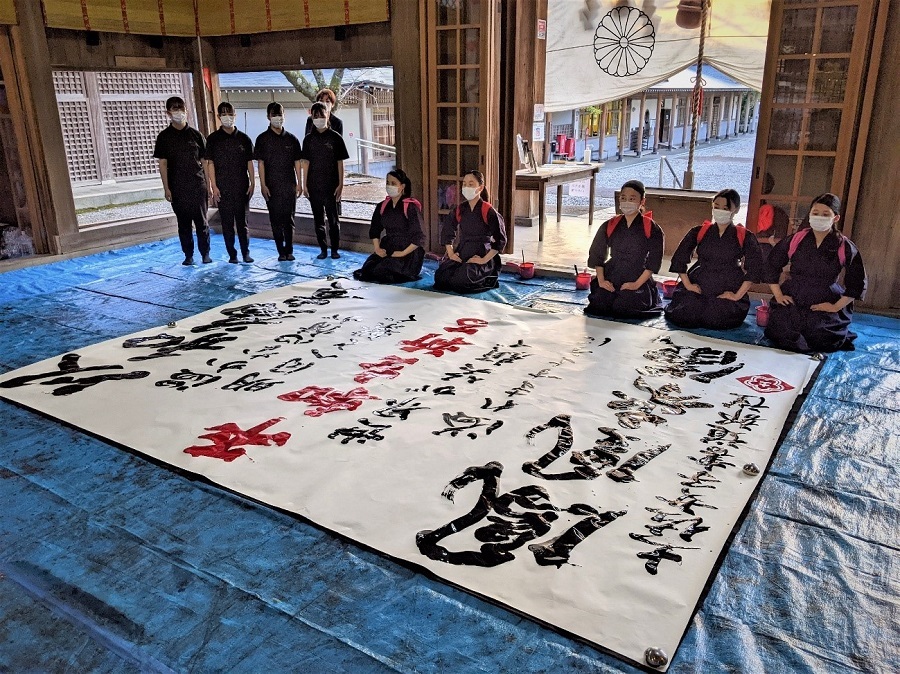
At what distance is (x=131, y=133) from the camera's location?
11.5m

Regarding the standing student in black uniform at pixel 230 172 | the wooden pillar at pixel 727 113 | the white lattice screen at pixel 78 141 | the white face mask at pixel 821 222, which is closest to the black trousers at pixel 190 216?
the standing student in black uniform at pixel 230 172

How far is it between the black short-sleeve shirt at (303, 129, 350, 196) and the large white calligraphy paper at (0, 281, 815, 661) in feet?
6.68

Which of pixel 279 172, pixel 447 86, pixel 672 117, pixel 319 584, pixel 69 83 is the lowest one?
pixel 319 584

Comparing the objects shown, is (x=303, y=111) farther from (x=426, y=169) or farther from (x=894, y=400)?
(x=894, y=400)

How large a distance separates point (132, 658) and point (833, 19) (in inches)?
222

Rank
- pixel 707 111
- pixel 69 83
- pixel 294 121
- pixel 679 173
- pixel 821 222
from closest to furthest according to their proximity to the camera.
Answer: pixel 821 222 < pixel 69 83 < pixel 294 121 < pixel 679 173 < pixel 707 111

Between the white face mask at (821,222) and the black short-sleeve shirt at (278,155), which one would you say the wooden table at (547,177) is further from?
the white face mask at (821,222)

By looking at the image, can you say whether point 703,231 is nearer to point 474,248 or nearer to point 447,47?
point 474,248

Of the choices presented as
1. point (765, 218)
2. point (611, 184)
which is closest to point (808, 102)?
point (765, 218)

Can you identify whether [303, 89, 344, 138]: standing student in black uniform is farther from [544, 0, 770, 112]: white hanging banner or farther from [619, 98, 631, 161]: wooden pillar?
[619, 98, 631, 161]: wooden pillar

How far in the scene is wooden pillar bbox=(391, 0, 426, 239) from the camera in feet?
21.7

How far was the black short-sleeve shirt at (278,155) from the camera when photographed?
21.7 ft

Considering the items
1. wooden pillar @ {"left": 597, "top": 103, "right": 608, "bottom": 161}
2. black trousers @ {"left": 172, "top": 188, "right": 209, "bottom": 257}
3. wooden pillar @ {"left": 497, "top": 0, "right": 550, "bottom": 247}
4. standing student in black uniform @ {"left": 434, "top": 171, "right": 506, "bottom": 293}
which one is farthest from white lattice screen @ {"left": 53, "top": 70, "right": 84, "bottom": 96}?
wooden pillar @ {"left": 597, "top": 103, "right": 608, "bottom": 161}

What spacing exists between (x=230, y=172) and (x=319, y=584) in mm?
5307
